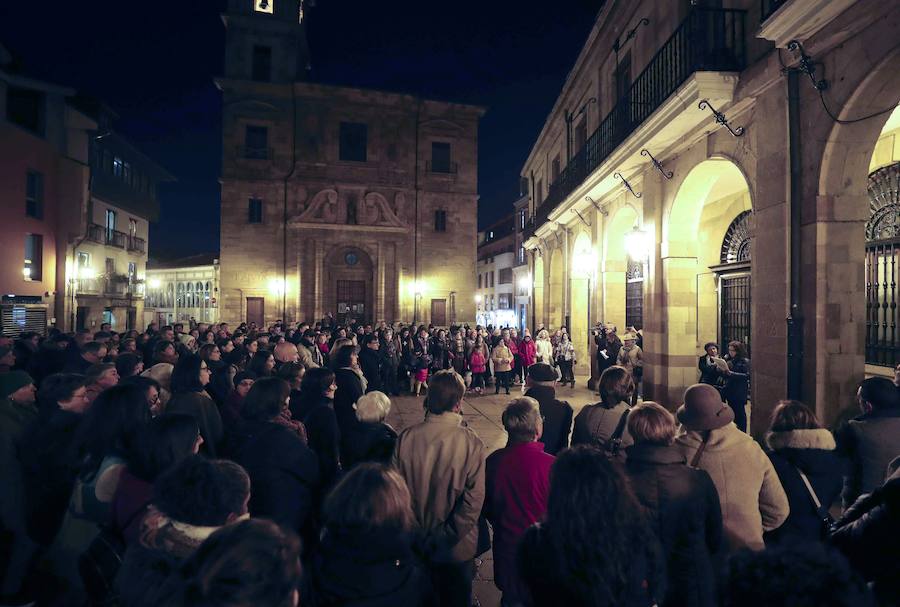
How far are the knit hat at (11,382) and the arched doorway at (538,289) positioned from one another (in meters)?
18.0

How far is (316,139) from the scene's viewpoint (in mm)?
26109

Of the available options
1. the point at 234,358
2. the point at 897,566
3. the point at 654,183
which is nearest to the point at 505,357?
the point at 654,183

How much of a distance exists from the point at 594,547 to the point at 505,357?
1103 cm

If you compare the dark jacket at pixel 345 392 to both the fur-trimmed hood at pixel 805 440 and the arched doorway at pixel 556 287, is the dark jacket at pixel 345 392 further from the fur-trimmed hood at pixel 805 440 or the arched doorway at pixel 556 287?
the arched doorway at pixel 556 287

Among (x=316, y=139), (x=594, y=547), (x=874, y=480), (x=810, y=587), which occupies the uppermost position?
(x=316, y=139)

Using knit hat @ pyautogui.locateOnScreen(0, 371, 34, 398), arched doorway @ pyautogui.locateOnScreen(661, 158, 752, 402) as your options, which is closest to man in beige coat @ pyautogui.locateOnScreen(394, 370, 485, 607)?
knit hat @ pyautogui.locateOnScreen(0, 371, 34, 398)

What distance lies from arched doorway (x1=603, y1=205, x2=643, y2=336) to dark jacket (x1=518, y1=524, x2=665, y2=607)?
1231 centimetres

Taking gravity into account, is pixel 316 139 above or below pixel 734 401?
above

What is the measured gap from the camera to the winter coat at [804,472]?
9.73 feet

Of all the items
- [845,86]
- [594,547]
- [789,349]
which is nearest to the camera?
[594,547]

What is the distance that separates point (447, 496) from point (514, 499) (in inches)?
16.9

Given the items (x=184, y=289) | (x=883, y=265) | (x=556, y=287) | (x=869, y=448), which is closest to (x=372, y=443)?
(x=869, y=448)

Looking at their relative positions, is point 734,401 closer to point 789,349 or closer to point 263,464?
point 789,349

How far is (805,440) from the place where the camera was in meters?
3.10
